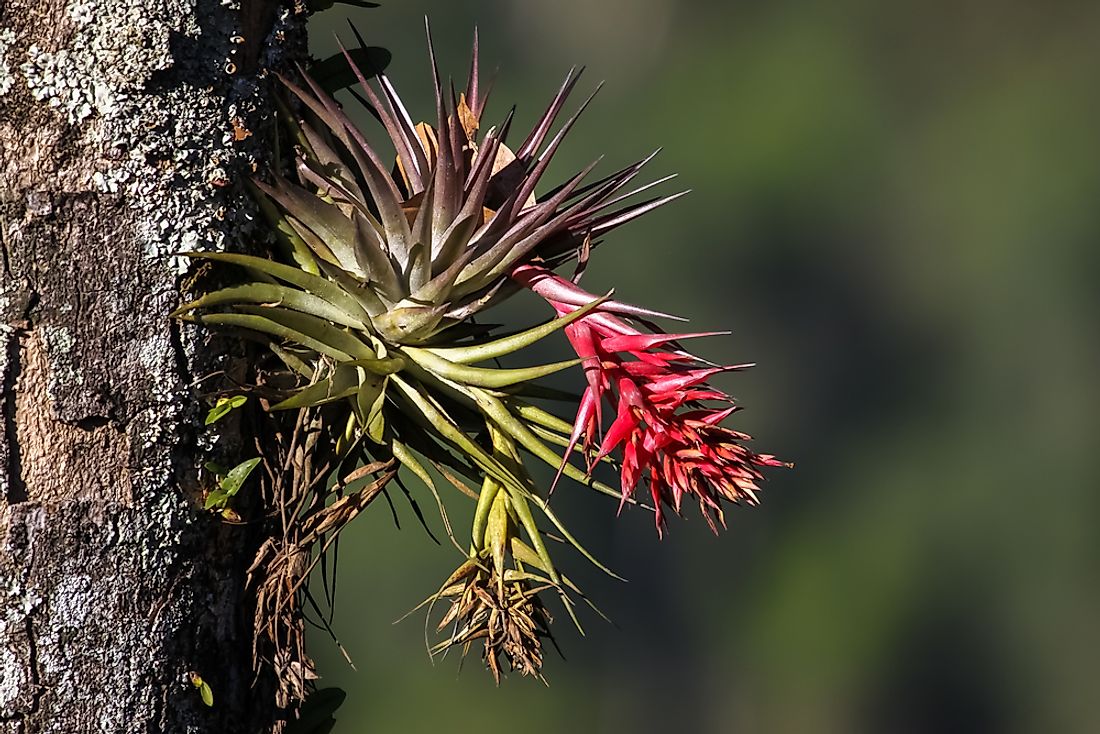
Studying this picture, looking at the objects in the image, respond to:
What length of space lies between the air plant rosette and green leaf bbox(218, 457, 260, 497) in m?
0.06

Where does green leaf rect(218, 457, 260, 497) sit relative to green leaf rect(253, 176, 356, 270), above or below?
below

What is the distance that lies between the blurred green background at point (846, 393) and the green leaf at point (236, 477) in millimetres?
8693

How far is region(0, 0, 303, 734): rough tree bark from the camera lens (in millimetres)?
907

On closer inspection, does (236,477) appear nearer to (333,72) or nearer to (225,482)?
(225,482)

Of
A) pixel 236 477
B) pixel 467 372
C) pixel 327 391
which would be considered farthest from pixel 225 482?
pixel 467 372

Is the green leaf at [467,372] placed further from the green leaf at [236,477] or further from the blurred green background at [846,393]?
the blurred green background at [846,393]

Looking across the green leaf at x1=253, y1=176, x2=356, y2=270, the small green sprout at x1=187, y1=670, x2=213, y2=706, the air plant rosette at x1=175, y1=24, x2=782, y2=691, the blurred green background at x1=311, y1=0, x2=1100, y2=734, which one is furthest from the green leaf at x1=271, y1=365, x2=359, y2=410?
the blurred green background at x1=311, y1=0, x2=1100, y2=734

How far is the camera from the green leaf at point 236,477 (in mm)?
992

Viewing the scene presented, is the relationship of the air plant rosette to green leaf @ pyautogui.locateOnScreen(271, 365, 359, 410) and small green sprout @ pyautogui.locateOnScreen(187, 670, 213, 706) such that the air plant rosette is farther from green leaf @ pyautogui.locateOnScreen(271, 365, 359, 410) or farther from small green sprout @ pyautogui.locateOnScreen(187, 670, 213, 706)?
small green sprout @ pyautogui.locateOnScreen(187, 670, 213, 706)

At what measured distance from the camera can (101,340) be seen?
0.92m

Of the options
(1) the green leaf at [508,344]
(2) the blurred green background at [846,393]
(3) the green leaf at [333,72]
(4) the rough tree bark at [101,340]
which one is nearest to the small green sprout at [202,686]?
(4) the rough tree bark at [101,340]

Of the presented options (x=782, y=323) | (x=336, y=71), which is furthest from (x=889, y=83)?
(x=336, y=71)

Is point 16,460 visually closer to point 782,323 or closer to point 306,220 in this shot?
point 306,220

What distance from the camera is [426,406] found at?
103 cm
